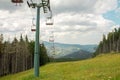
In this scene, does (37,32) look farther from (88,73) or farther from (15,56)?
(15,56)

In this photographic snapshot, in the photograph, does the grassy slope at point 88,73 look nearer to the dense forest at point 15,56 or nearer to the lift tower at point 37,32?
the lift tower at point 37,32

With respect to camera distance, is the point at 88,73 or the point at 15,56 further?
the point at 15,56

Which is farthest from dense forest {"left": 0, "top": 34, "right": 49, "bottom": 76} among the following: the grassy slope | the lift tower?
the lift tower

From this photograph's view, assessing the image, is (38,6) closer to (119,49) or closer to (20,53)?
(20,53)

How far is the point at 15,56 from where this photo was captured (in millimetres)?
128125

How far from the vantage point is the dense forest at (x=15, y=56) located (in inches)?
4609

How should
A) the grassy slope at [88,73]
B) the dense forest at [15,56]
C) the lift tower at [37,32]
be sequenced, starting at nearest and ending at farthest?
the grassy slope at [88,73] < the lift tower at [37,32] < the dense forest at [15,56]

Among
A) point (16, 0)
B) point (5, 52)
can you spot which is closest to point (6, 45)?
point (5, 52)

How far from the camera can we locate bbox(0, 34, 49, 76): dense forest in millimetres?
117069

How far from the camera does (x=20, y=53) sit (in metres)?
134

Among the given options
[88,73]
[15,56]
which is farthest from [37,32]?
[15,56]

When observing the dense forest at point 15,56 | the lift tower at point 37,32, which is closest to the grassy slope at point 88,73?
the lift tower at point 37,32

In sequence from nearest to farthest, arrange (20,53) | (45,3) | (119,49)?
1. (45,3)
2. (20,53)
3. (119,49)

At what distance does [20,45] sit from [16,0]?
393ft
